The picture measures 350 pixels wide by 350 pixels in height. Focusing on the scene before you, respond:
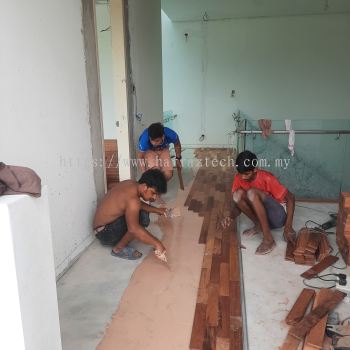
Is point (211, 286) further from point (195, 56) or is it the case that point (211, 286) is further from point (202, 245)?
point (195, 56)

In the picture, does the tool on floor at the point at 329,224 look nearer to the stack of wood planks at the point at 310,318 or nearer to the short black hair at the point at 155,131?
the stack of wood planks at the point at 310,318

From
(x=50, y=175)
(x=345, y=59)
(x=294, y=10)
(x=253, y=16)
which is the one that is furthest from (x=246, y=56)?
(x=50, y=175)

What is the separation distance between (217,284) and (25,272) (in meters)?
1.47

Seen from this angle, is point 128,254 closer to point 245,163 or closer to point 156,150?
point 245,163

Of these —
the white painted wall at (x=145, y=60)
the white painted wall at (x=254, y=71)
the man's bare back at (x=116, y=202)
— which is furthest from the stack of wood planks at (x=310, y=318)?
the white painted wall at (x=254, y=71)

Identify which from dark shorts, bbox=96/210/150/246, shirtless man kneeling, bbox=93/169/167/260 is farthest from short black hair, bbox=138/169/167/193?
dark shorts, bbox=96/210/150/246

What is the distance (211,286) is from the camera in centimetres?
214

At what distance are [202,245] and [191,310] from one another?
884 mm

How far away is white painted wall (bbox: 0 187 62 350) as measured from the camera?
36.2 inches

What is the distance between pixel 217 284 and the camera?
7.12 ft

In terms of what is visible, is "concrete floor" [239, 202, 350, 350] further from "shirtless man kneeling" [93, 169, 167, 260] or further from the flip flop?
the flip flop

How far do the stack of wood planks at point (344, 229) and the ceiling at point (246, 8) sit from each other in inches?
169

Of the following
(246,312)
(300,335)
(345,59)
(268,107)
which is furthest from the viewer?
(268,107)

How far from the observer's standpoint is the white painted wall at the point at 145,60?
3.81m
